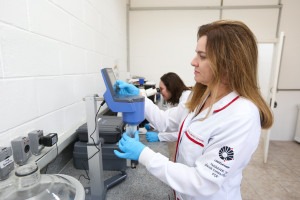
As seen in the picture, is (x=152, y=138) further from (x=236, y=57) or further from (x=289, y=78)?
(x=289, y=78)

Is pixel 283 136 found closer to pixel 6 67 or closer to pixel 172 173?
pixel 172 173

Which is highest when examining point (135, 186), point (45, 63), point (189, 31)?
point (189, 31)

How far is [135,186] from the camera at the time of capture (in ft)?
3.14

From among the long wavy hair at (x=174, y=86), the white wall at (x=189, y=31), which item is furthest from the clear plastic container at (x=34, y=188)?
the white wall at (x=189, y=31)

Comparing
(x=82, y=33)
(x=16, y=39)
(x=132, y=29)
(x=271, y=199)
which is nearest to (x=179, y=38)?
(x=132, y=29)

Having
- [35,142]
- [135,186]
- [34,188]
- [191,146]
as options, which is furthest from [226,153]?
[35,142]

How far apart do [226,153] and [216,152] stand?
0.11ft

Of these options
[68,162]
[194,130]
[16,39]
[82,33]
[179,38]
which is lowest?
[68,162]

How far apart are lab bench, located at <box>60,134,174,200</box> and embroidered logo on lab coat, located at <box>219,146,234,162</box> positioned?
1.24 feet

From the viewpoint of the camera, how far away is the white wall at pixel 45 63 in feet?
2.26

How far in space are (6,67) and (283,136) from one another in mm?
4608

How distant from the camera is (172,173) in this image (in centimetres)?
74

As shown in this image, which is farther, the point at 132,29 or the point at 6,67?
the point at 132,29

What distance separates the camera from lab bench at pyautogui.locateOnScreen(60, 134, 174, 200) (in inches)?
34.9
